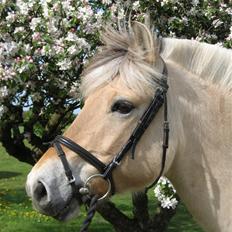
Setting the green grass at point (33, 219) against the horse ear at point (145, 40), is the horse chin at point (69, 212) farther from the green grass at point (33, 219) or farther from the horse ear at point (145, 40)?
the green grass at point (33, 219)

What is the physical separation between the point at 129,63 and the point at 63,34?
9.91ft

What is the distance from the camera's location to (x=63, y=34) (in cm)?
568

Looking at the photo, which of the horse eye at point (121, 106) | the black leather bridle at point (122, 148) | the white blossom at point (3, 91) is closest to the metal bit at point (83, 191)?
the black leather bridle at point (122, 148)

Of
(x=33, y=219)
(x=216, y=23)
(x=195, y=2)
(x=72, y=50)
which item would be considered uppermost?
(x=195, y=2)

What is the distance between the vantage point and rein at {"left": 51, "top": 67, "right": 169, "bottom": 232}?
2.64 metres

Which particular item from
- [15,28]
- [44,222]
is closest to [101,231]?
[44,222]

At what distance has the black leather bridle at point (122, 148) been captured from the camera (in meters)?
2.64

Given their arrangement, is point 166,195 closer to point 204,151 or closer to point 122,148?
point 204,151

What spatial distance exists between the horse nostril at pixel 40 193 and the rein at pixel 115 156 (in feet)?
0.46

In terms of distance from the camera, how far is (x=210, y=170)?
2.79m

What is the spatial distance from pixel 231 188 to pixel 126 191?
1.90 feet

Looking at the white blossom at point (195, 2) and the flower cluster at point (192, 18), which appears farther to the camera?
the white blossom at point (195, 2)

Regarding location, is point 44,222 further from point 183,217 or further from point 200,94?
point 200,94

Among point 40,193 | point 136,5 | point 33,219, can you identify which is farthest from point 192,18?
point 33,219
